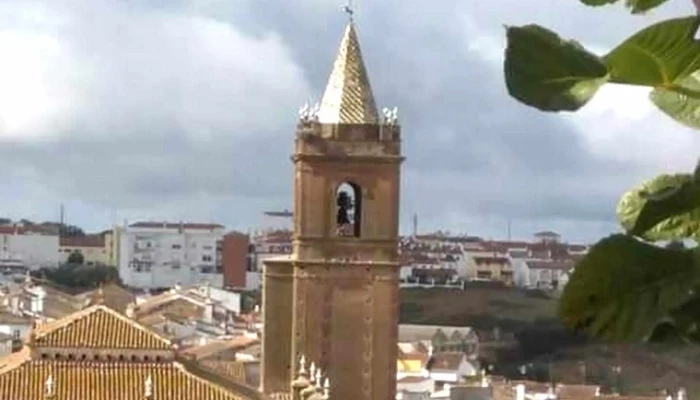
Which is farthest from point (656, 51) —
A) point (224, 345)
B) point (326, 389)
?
point (224, 345)

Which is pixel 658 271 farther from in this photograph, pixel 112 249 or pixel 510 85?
pixel 112 249

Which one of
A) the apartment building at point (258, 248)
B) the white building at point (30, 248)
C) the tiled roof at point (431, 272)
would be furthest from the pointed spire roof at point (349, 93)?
the white building at point (30, 248)

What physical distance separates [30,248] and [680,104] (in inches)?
2992

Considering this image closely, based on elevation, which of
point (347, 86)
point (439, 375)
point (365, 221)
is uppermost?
point (347, 86)

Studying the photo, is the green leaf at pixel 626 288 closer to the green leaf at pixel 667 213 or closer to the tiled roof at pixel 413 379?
the green leaf at pixel 667 213

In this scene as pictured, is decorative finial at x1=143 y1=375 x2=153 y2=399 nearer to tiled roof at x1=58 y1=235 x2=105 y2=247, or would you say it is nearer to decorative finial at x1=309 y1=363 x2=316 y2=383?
decorative finial at x1=309 y1=363 x2=316 y2=383

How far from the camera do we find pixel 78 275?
64.5 meters

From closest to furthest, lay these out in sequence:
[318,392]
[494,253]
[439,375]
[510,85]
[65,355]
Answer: [510,85] → [318,392] → [65,355] → [439,375] → [494,253]

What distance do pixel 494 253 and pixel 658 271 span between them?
68.8 m

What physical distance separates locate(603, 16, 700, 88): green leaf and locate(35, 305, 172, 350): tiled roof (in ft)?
48.1

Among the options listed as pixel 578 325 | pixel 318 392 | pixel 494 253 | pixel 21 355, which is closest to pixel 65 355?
pixel 21 355

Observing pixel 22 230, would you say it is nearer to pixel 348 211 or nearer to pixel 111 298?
pixel 111 298

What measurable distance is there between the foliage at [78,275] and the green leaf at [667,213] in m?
59.9

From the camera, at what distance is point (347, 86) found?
17.3 metres
